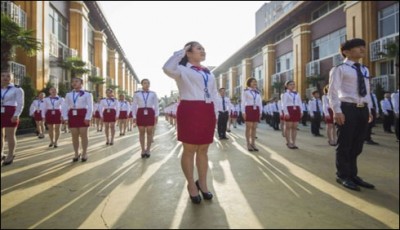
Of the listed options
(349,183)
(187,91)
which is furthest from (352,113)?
(187,91)

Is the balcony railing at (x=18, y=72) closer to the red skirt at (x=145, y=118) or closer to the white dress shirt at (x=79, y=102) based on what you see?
the white dress shirt at (x=79, y=102)

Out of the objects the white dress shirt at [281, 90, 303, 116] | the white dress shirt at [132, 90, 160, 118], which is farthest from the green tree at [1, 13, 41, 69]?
the white dress shirt at [281, 90, 303, 116]

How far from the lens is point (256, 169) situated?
6211 mm

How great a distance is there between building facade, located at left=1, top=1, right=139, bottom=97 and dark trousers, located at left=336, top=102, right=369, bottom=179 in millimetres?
15737

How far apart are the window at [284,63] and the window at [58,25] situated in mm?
20353

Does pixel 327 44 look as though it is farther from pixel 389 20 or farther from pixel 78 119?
pixel 78 119

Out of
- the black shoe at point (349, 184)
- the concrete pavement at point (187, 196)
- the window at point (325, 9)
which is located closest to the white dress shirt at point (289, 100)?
the concrete pavement at point (187, 196)

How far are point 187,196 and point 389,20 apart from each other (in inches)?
829

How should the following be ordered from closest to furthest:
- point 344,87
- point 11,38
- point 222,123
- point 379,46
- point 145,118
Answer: point 344,87
point 145,118
point 11,38
point 222,123
point 379,46

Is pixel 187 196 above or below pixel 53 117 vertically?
below

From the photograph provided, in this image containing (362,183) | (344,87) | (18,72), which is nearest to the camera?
(362,183)

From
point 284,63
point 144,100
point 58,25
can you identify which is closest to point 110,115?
point 144,100

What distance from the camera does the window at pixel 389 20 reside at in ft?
65.7

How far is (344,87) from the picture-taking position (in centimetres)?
493
